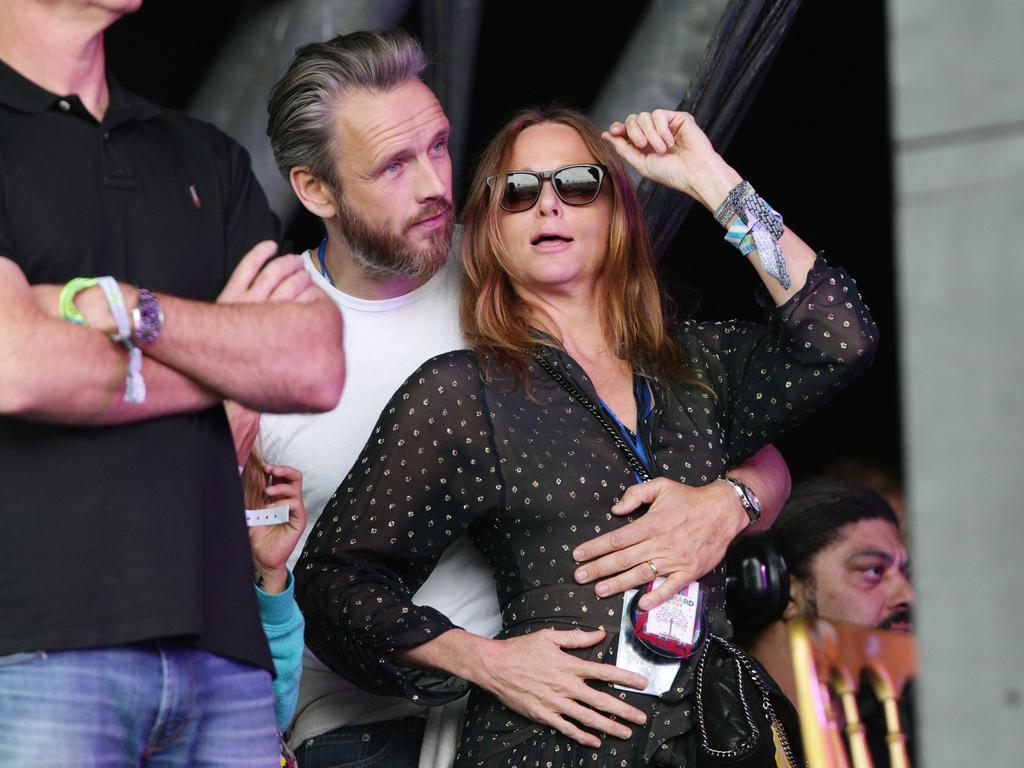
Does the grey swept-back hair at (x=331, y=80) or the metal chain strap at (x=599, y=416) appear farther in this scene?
the grey swept-back hair at (x=331, y=80)

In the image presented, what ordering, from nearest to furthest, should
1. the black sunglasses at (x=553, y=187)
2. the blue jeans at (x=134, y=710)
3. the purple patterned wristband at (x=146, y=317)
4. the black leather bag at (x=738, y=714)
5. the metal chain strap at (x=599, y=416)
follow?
1. the blue jeans at (x=134, y=710)
2. the purple patterned wristband at (x=146, y=317)
3. the black leather bag at (x=738, y=714)
4. the metal chain strap at (x=599, y=416)
5. the black sunglasses at (x=553, y=187)

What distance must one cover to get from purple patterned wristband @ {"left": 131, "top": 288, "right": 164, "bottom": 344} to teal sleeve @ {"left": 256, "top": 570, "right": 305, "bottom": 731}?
0.70m

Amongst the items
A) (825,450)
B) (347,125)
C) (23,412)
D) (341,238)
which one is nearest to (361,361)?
(341,238)

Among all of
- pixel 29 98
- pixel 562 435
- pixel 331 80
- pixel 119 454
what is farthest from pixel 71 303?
pixel 331 80

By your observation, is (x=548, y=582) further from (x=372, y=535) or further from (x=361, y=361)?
(x=361, y=361)

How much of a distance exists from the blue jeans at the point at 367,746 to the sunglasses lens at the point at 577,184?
109 centimetres

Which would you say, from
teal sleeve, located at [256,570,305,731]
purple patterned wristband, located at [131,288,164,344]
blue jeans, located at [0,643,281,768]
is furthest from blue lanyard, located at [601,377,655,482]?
purple patterned wristband, located at [131,288,164,344]

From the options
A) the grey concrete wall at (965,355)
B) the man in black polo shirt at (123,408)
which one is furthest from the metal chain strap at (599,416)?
the grey concrete wall at (965,355)

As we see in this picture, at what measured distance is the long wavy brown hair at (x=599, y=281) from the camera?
2.91 metres

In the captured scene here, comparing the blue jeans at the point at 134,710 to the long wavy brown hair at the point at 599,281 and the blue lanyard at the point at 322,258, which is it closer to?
the long wavy brown hair at the point at 599,281

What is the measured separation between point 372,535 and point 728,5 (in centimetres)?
165

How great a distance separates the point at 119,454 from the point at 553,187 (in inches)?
51.3

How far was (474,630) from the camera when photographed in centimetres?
287

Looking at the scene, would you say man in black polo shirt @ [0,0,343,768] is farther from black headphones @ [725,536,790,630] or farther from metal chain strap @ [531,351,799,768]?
black headphones @ [725,536,790,630]
